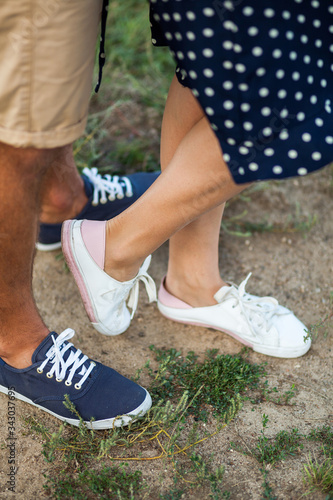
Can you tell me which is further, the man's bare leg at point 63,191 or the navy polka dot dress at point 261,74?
the man's bare leg at point 63,191

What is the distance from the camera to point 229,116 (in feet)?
3.45

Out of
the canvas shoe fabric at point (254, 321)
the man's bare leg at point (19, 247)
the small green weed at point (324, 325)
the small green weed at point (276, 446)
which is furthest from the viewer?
the small green weed at point (324, 325)

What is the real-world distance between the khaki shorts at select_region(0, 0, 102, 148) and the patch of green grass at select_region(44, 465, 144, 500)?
32.9 inches

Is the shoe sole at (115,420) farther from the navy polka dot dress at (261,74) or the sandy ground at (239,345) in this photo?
the navy polka dot dress at (261,74)

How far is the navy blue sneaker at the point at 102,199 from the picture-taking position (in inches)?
75.6

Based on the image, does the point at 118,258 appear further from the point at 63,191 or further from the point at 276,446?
the point at 276,446

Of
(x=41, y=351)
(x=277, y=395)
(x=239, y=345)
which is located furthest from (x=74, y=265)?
(x=277, y=395)

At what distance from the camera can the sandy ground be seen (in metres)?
1.30

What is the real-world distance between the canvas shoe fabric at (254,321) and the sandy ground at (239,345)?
0.15 feet

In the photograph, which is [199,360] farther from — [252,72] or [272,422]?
[252,72]

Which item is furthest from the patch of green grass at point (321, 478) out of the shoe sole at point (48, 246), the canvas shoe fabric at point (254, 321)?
the shoe sole at point (48, 246)

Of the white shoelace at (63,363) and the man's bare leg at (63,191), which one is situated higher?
the man's bare leg at (63,191)

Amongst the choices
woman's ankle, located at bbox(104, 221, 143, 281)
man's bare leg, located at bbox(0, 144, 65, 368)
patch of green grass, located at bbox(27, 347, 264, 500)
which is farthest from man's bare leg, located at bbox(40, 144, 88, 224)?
patch of green grass, located at bbox(27, 347, 264, 500)

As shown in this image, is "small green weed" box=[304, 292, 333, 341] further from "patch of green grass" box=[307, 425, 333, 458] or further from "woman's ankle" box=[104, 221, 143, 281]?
"woman's ankle" box=[104, 221, 143, 281]
